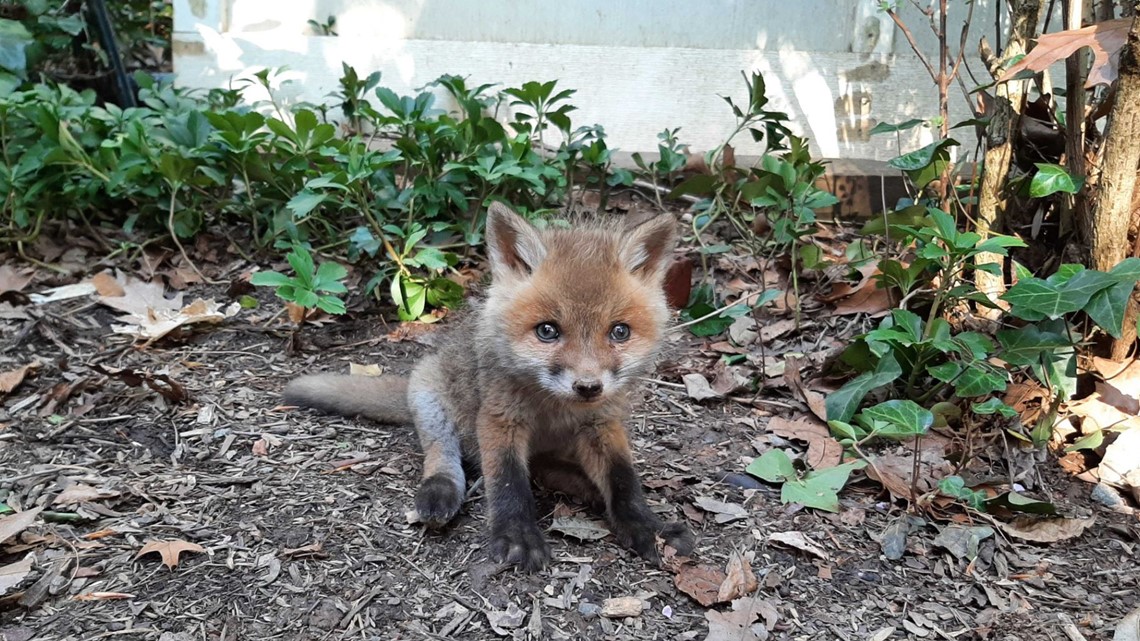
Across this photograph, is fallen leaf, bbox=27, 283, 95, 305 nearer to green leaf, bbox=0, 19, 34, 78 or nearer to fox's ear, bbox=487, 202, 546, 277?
green leaf, bbox=0, 19, 34, 78

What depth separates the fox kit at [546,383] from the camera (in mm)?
2561

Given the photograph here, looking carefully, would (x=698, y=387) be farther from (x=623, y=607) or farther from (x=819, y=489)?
(x=623, y=607)

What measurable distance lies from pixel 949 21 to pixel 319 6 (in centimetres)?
440

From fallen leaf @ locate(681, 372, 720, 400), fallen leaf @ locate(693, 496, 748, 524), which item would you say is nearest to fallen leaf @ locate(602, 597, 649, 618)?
fallen leaf @ locate(693, 496, 748, 524)

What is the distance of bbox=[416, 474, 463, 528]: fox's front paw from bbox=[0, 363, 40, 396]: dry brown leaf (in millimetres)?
1848

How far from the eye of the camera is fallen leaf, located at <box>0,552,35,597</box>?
2186mm

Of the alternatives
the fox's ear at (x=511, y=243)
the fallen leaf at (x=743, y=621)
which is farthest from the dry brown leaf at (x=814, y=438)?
the fox's ear at (x=511, y=243)

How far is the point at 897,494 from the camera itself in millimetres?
2801

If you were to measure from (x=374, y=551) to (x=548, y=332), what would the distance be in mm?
886

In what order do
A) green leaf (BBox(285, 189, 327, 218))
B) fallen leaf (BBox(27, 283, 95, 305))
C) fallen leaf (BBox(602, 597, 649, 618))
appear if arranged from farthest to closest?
fallen leaf (BBox(27, 283, 95, 305)) → green leaf (BBox(285, 189, 327, 218)) → fallen leaf (BBox(602, 597, 649, 618))

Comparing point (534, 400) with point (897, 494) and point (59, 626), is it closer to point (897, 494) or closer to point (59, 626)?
point (897, 494)

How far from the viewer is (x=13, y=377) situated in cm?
334

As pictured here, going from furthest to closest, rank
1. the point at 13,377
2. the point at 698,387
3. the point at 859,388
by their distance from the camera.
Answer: the point at 698,387 < the point at 13,377 < the point at 859,388

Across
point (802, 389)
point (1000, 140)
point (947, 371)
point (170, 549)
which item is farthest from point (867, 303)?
point (170, 549)
